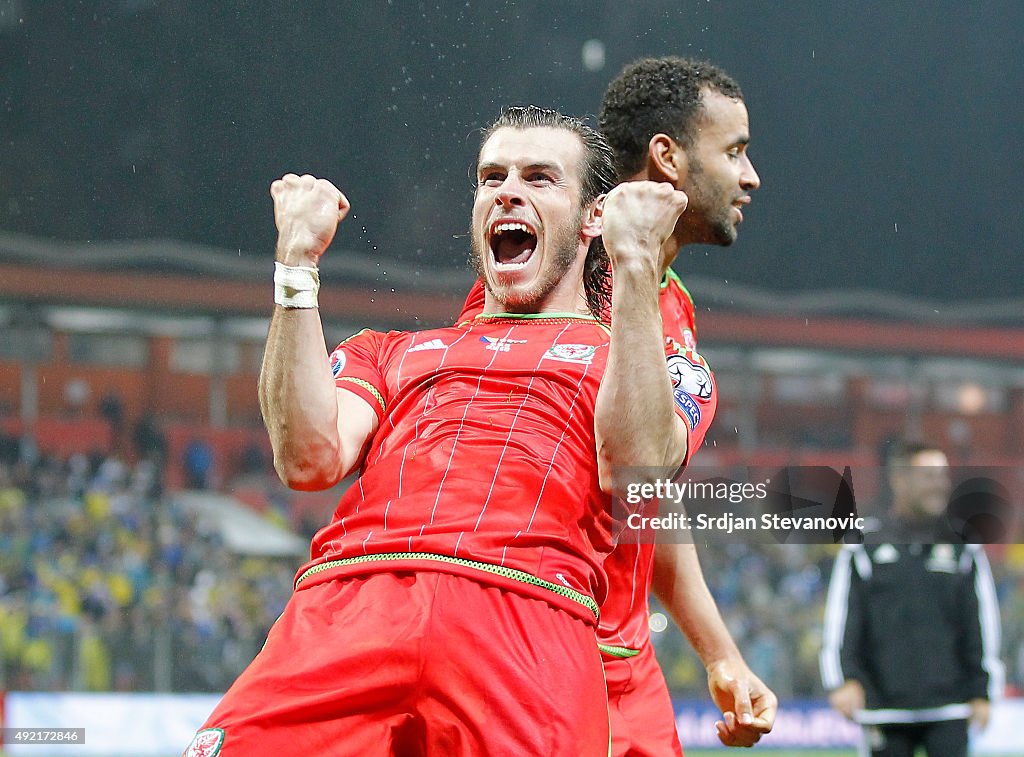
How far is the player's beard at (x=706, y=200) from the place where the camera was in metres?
2.57

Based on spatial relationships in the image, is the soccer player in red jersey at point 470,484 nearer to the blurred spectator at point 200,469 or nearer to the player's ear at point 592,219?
the player's ear at point 592,219

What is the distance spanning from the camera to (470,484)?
181cm

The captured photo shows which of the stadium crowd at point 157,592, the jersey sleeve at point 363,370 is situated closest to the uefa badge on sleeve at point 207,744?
the jersey sleeve at point 363,370

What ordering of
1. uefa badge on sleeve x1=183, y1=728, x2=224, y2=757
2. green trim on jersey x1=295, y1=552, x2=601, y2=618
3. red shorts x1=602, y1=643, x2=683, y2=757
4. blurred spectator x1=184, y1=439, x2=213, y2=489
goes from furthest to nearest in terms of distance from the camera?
blurred spectator x1=184, y1=439, x2=213, y2=489
red shorts x1=602, y1=643, x2=683, y2=757
green trim on jersey x1=295, y1=552, x2=601, y2=618
uefa badge on sleeve x1=183, y1=728, x2=224, y2=757

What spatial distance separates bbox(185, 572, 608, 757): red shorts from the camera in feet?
5.37

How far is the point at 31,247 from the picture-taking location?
3629mm

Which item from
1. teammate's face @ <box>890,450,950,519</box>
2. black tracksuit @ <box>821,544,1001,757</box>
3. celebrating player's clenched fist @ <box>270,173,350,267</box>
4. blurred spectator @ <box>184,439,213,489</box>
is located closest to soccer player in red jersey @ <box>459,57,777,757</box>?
celebrating player's clenched fist @ <box>270,173,350,267</box>

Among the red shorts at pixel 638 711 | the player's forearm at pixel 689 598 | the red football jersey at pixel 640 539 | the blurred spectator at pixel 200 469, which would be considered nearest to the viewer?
the red football jersey at pixel 640 539

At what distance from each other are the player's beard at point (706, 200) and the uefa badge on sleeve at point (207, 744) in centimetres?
144

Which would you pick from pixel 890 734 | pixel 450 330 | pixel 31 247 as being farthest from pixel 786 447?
pixel 450 330

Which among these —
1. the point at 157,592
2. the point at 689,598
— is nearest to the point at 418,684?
the point at 689,598

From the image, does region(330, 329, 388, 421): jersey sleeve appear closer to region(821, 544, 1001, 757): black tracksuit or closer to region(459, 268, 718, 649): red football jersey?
region(459, 268, 718, 649): red football jersey

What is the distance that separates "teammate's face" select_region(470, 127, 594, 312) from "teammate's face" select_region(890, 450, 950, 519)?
8.08 ft

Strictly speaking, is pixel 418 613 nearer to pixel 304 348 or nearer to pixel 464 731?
pixel 464 731
